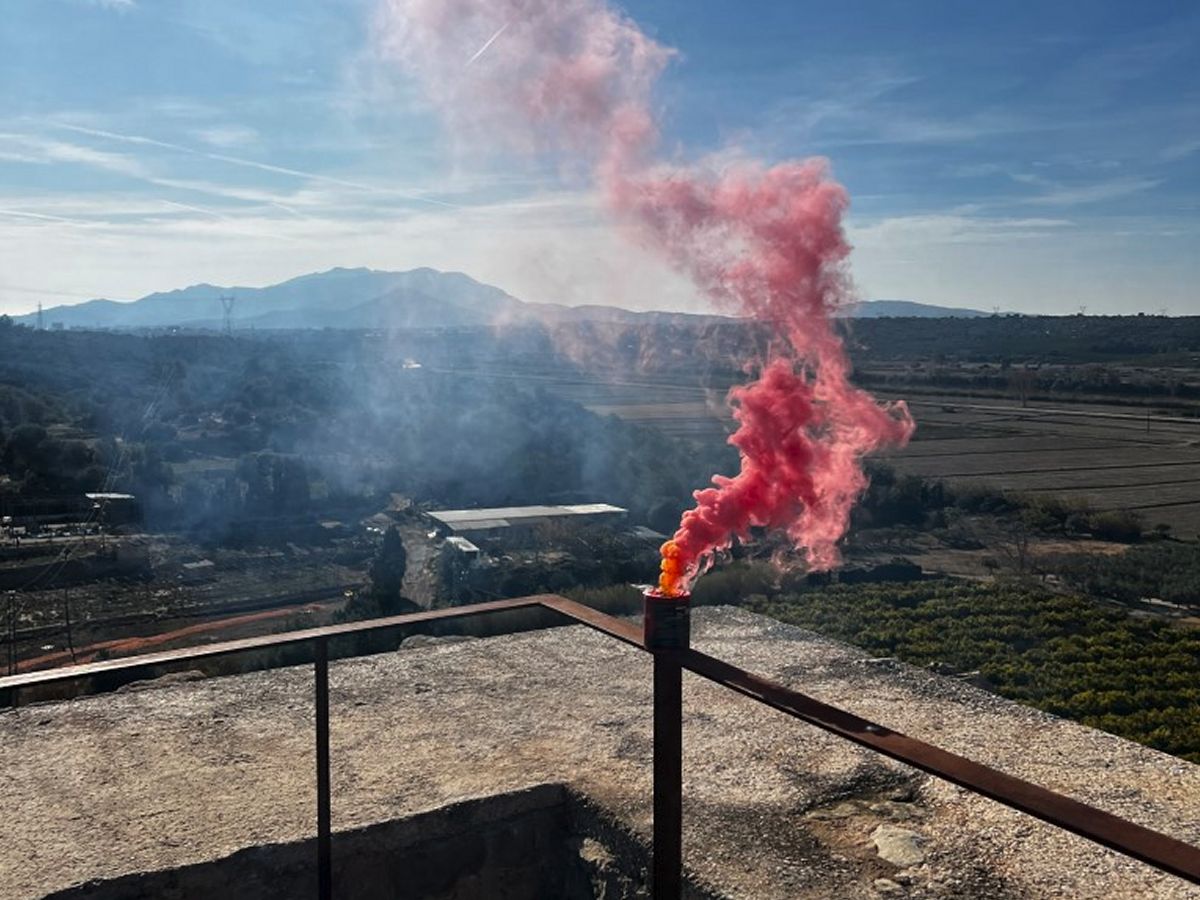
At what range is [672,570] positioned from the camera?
314 centimetres

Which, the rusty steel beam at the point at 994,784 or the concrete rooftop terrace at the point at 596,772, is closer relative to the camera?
the rusty steel beam at the point at 994,784

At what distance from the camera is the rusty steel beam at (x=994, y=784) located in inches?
68.5

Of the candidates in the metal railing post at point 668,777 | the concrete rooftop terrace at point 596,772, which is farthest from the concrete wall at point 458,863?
the metal railing post at point 668,777

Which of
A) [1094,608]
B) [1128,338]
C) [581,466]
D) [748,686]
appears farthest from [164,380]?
[1128,338]

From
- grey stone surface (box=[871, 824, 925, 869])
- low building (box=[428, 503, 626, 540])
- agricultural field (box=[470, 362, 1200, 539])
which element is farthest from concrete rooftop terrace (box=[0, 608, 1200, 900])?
agricultural field (box=[470, 362, 1200, 539])

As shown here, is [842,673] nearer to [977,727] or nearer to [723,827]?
[977,727]

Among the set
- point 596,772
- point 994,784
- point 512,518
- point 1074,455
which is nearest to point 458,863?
point 596,772

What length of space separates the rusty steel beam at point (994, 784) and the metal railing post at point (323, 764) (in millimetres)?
1454

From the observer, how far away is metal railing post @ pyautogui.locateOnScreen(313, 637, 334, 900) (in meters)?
3.57

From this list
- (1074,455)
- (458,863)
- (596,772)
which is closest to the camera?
(458,863)

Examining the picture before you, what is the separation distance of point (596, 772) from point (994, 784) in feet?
10.8

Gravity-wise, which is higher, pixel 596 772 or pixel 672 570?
pixel 672 570

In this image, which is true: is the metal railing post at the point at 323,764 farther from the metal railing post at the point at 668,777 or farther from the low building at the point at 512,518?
the low building at the point at 512,518

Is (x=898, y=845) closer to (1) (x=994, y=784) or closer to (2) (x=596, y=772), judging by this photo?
(2) (x=596, y=772)
